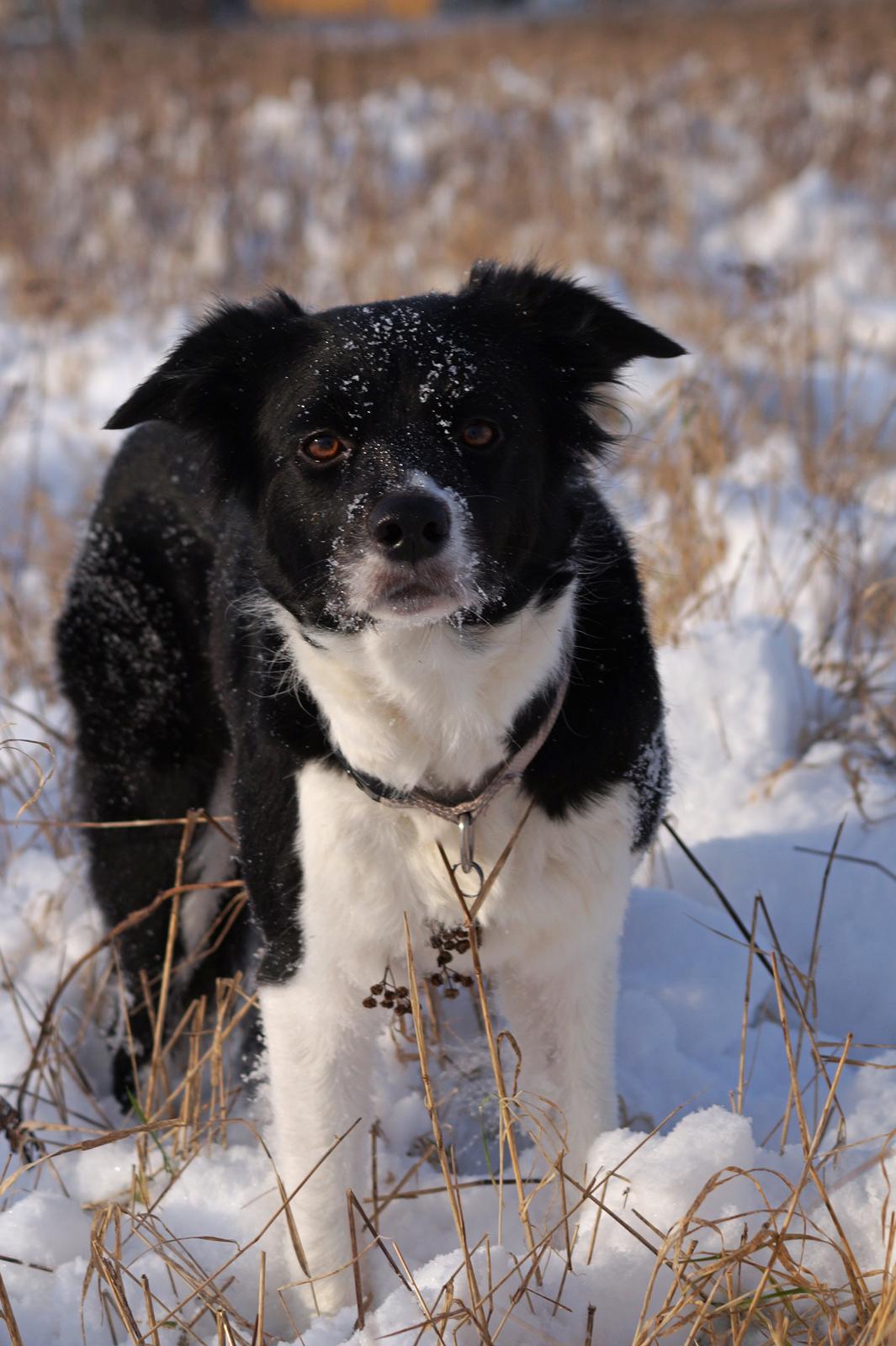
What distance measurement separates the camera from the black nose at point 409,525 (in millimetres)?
2055

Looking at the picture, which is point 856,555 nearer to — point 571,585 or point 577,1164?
point 571,585

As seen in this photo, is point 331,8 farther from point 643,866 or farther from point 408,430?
point 408,430

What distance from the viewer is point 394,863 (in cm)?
232

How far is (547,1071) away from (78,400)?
5856 millimetres

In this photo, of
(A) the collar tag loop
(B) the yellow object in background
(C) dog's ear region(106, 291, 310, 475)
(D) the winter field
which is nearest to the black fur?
(C) dog's ear region(106, 291, 310, 475)

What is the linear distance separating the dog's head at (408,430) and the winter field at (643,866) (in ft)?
1.35

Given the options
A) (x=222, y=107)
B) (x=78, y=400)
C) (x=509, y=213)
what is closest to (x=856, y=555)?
(x=78, y=400)

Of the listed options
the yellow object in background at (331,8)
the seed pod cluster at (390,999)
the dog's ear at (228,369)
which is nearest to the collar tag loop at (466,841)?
the seed pod cluster at (390,999)

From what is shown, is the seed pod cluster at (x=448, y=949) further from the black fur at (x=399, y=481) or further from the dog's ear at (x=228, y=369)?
the dog's ear at (x=228, y=369)

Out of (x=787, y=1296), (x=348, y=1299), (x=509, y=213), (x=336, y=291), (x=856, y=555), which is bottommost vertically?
(x=348, y=1299)

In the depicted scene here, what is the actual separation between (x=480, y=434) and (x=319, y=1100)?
1232mm

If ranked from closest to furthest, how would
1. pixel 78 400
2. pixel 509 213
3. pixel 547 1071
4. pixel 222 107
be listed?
1. pixel 547 1071
2. pixel 78 400
3. pixel 509 213
4. pixel 222 107

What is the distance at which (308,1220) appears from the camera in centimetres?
241

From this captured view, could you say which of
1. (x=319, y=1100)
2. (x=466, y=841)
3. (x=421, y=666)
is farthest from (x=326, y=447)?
(x=319, y=1100)
